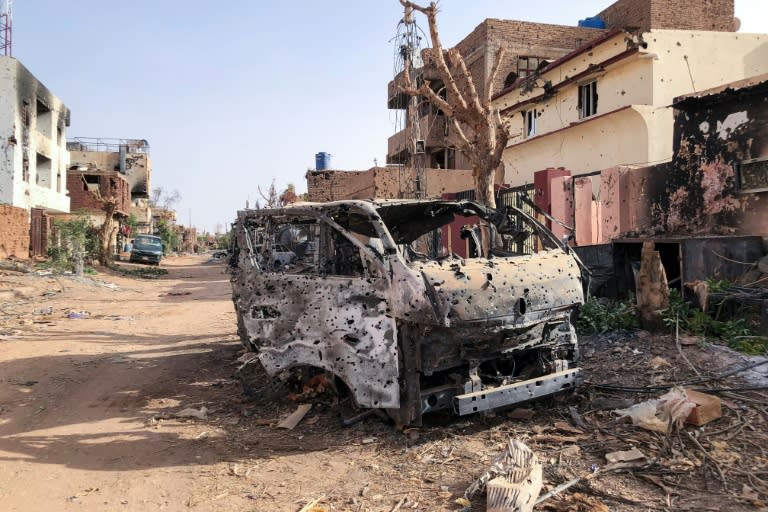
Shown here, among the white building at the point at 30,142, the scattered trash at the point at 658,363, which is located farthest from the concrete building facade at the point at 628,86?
the white building at the point at 30,142

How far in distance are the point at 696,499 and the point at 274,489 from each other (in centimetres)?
260

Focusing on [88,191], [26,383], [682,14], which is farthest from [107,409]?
[88,191]

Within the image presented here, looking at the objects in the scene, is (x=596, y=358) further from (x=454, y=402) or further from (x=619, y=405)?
(x=454, y=402)

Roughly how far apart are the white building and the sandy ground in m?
22.1

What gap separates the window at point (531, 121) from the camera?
20953mm

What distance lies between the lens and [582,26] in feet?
89.0

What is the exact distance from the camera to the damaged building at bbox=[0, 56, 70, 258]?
22.7 metres

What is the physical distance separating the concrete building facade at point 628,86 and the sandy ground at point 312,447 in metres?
11.1

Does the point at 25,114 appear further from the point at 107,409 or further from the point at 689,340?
the point at 689,340

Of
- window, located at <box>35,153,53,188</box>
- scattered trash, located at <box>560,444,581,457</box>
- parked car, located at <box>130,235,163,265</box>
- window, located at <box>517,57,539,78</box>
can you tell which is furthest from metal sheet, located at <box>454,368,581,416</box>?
parked car, located at <box>130,235,163,265</box>

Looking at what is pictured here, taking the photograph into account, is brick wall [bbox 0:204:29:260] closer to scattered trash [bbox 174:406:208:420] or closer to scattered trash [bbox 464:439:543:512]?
scattered trash [bbox 174:406:208:420]

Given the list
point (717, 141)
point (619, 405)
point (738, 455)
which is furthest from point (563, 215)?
point (738, 455)

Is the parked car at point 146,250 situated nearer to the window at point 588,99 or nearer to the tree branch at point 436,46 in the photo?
the window at point 588,99

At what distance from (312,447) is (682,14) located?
26.2 m
